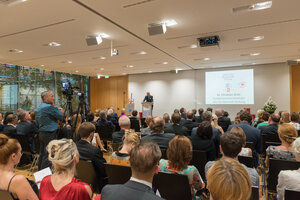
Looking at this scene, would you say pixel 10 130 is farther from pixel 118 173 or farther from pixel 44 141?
pixel 118 173

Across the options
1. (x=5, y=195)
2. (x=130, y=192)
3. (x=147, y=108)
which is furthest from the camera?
(x=147, y=108)

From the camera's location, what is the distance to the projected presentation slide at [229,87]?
1047 centimetres

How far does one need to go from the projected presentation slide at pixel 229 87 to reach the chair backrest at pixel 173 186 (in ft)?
32.4

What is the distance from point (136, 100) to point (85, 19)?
940cm

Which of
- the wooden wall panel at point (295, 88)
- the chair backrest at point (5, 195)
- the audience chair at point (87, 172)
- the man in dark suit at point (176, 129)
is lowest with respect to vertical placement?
the audience chair at point (87, 172)

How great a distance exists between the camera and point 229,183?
957 millimetres

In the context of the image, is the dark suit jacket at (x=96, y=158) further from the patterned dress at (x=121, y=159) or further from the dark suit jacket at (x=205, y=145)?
the dark suit jacket at (x=205, y=145)

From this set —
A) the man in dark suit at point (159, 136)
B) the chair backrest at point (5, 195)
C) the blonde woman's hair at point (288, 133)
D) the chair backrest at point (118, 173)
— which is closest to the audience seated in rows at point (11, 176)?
the chair backrest at point (5, 195)

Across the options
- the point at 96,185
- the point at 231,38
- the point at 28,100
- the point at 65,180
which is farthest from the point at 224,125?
the point at 28,100

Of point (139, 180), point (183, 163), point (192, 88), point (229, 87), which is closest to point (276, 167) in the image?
point (183, 163)

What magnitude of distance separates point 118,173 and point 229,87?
10.00m

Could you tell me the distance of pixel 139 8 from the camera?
3.68 m

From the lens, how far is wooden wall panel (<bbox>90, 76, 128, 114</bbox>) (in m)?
14.1

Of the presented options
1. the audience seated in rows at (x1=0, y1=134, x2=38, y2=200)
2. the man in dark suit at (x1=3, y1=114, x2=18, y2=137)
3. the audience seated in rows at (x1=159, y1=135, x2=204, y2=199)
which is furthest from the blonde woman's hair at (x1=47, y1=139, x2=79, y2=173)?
the man in dark suit at (x1=3, y1=114, x2=18, y2=137)
